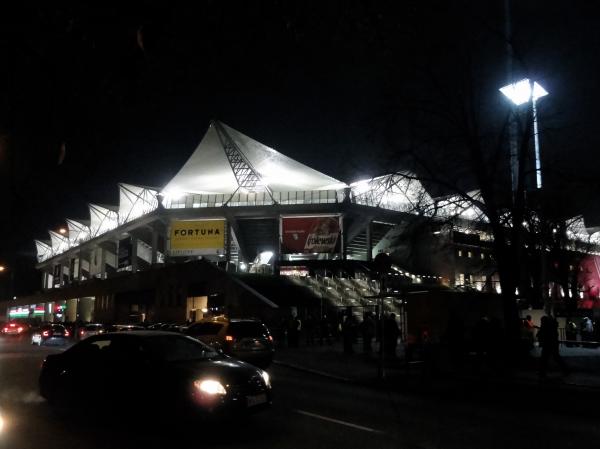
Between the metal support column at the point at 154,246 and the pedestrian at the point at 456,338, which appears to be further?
the metal support column at the point at 154,246

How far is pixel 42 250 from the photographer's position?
441 ft

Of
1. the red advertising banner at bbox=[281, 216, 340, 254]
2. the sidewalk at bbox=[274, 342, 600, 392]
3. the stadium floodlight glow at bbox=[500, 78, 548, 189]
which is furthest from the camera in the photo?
the red advertising banner at bbox=[281, 216, 340, 254]

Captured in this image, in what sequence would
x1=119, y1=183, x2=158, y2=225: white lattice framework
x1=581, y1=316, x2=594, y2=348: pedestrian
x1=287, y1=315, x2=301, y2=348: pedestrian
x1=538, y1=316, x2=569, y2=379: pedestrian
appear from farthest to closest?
x1=119, y1=183, x2=158, y2=225: white lattice framework, x1=581, y1=316, x2=594, y2=348: pedestrian, x1=287, y1=315, x2=301, y2=348: pedestrian, x1=538, y1=316, x2=569, y2=379: pedestrian

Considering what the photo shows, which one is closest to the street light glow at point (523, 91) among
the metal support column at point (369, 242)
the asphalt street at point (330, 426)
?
the asphalt street at point (330, 426)

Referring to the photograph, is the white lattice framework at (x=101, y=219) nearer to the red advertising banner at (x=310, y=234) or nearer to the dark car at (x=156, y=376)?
the red advertising banner at (x=310, y=234)

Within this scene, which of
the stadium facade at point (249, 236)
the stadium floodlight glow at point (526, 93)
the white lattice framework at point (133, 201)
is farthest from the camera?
the white lattice framework at point (133, 201)

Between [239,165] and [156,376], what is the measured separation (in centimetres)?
6866

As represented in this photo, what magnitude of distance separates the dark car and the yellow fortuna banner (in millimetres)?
59685

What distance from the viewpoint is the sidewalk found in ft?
49.4

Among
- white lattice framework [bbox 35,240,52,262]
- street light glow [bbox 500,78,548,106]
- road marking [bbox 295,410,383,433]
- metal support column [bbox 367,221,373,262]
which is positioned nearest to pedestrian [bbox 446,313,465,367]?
street light glow [bbox 500,78,548,106]

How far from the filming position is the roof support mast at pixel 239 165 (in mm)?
74000

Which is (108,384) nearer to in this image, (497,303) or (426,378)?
(426,378)

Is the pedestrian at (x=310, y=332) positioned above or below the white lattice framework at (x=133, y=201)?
below

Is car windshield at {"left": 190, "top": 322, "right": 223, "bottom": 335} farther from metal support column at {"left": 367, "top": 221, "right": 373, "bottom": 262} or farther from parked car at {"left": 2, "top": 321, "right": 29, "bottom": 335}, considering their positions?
metal support column at {"left": 367, "top": 221, "right": 373, "bottom": 262}
